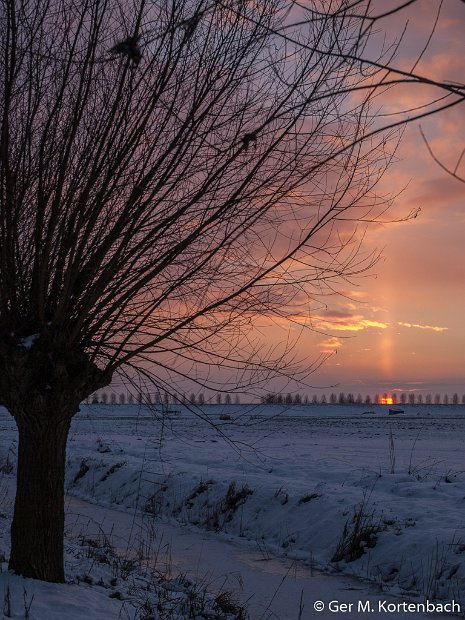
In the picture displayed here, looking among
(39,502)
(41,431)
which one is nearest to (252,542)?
(39,502)

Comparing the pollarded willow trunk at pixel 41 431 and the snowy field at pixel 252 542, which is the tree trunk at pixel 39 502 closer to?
the pollarded willow trunk at pixel 41 431

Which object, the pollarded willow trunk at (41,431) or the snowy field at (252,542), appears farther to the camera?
the snowy field at (252,542)

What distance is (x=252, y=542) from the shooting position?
955 centimetres

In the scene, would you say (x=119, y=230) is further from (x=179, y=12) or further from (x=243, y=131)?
(x=179, y=12)

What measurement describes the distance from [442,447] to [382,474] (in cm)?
1131

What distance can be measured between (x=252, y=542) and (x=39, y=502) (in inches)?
189

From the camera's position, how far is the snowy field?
19.7 feet

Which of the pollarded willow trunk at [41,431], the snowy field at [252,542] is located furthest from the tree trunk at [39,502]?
the snowy field at [252,542]

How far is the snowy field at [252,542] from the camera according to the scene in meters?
6.00

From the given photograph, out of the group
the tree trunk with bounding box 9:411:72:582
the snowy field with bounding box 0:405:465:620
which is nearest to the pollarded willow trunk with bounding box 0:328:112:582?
the tree trunk with bounding box 9:411:72:582

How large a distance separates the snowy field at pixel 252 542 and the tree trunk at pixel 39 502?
0.20 m

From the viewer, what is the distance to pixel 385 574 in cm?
754

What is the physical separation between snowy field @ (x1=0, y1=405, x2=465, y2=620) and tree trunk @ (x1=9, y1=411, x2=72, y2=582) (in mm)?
203

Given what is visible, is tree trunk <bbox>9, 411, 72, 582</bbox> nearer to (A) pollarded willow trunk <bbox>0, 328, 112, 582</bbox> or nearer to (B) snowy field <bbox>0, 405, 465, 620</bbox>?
(A) pollarded willow trunk <bbox>0, 328, 112, 582</bbox>
